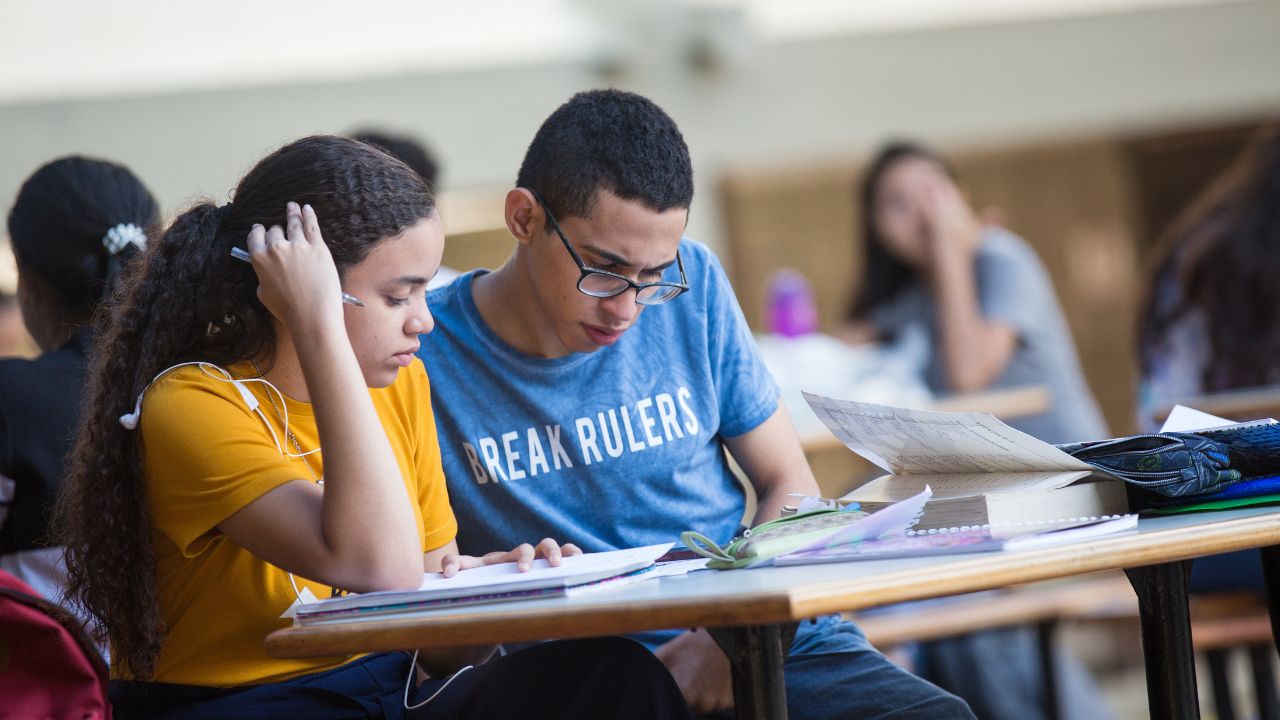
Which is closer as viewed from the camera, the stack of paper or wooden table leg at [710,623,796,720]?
wooden table leg at [710,623,796,720]

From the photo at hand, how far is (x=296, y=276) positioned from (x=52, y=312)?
0.78 meters

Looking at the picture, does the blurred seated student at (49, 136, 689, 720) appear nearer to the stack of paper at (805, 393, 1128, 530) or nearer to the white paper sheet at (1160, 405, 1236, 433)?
the stack of paper at (805, 393, 1128, 530)

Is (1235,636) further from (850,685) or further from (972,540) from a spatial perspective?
(972,540)

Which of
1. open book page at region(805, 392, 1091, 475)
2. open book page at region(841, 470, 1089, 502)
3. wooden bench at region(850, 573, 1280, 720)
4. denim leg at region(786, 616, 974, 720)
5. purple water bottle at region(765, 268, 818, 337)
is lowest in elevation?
wooden bench at region(850, 573, 1280, 720)

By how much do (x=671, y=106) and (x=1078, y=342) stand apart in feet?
7.49

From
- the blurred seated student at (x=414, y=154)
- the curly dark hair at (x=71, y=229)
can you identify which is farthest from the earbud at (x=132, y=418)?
the blurred seated student at (x=414, y=154)

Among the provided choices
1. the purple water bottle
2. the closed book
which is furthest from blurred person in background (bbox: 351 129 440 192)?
the closed book

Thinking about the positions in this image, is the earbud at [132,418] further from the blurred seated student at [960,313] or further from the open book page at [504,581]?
the blurred seated student at [960,313]

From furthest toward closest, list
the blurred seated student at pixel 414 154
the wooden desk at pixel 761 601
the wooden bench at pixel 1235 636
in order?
the blurred seated student at pixel 414 154 → the wooden bench at pixel 1235 636 → the wooden desk at pixel 761 601

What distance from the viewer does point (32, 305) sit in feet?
6.33

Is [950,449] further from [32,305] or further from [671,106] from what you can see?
[671,106]

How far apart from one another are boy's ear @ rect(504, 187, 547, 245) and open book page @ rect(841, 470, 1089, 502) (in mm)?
543

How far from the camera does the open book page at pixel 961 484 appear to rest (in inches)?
50.1

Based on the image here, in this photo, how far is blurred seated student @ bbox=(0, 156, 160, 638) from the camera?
175 cm
